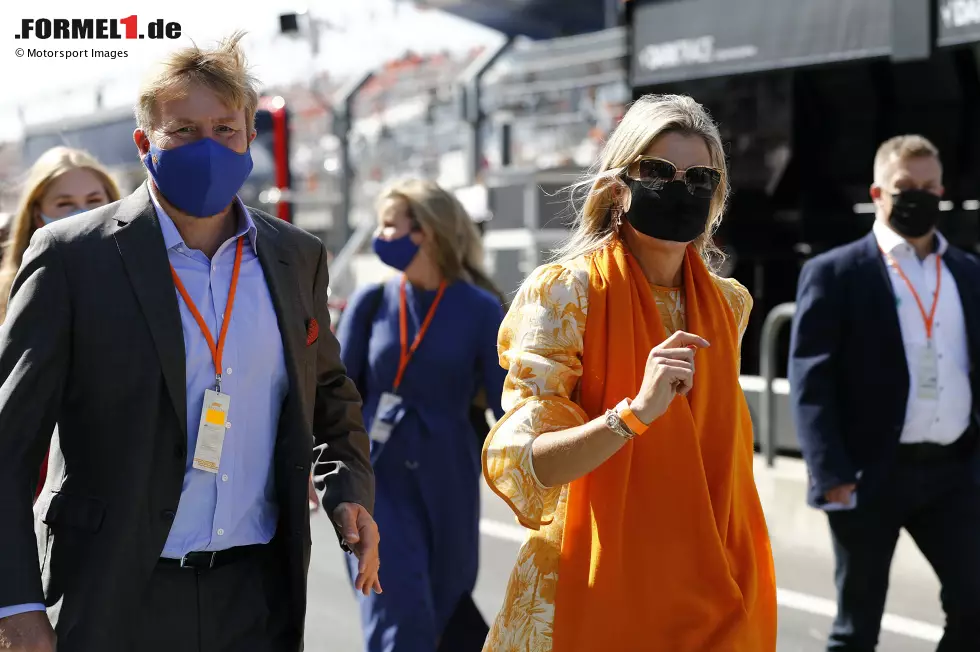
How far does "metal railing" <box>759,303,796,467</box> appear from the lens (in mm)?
8227

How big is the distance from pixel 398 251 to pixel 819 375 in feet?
5.55

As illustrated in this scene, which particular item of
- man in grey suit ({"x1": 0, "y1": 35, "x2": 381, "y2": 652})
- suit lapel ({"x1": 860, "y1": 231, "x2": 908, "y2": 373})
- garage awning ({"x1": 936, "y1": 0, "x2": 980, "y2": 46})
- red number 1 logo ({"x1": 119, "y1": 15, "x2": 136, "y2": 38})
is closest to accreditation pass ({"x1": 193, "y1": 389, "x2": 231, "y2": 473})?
man in grey suit ({"x1": 0, "y1": 35, "x2": 381, "y2": 652})

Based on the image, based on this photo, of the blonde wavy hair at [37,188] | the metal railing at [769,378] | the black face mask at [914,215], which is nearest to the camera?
the blonde wavy hair at [37,188]

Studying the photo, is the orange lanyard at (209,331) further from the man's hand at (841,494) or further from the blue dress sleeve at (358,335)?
the man's hand at (841,494)

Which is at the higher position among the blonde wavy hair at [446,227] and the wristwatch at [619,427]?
the blonde wavy hair at [446,227]

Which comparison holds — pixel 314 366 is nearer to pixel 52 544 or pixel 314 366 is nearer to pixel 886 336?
pixel 52 544

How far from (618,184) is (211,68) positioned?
37.1 inches

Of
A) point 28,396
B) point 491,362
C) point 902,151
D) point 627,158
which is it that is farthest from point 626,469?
point 902,151

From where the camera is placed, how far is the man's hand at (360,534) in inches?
115

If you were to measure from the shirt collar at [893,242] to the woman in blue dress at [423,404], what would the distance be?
1.47m

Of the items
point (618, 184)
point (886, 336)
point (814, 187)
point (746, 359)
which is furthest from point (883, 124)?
point (618, 184)

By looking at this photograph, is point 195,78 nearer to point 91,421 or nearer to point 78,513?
point 91,421

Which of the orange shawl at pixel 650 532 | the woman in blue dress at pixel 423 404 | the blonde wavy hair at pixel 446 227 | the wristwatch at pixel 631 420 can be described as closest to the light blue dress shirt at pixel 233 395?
the orange shawl at pixel 650 532

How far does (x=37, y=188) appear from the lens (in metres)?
4.52
